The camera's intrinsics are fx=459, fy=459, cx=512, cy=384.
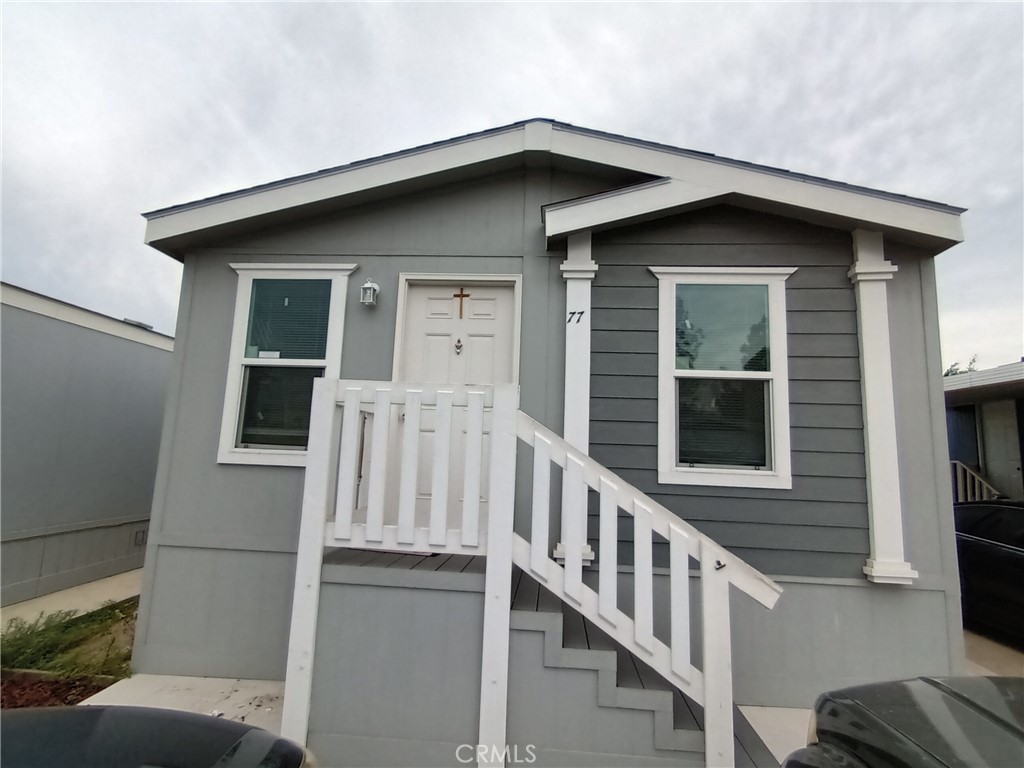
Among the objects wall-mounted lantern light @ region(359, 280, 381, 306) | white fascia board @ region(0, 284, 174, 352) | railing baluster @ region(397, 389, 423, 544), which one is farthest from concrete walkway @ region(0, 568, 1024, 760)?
white fascia board @ region(0, 284, 174, 352)

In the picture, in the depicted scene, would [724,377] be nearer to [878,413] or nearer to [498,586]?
[878,413]

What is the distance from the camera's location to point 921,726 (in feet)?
3.99

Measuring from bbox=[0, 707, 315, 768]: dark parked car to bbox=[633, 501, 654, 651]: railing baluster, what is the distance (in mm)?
1372

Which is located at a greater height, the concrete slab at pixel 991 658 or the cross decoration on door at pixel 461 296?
the cross decoration on door at pixel 461 296

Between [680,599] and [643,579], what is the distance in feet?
0.56

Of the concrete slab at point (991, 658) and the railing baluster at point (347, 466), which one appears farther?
the concrete slab at point (991, 658)

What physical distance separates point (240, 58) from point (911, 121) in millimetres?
8678

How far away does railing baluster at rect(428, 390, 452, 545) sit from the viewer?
223cm

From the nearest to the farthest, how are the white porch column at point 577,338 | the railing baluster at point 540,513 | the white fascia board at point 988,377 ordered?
1. the railing baluster at point 540,513
2. the white porch column at point 577,338
3. the white fascia board at point 988,377

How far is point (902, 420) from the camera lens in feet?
9.67

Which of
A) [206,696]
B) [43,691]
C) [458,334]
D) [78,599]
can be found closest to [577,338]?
[458,334]

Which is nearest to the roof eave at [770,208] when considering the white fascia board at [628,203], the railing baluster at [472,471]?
the white fascia board at [628,203]

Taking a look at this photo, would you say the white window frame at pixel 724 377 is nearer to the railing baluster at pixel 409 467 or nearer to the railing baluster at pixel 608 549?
the railing baluster at pixel 608 549

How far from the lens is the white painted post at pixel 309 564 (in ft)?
6.85
